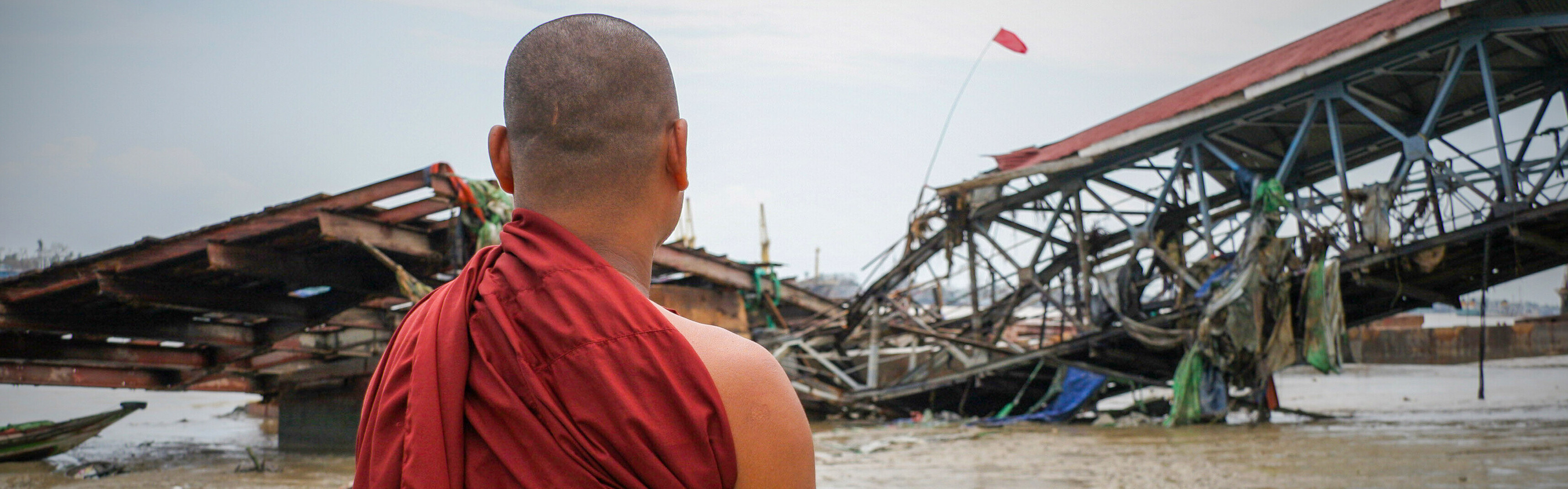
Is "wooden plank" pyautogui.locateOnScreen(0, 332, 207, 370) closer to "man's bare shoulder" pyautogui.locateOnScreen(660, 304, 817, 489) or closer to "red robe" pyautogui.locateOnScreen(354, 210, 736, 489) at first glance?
"red robe" pyautogui.locateOnScreen(354, 210, 736, 489)

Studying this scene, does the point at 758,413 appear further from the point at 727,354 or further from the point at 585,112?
the point at 585,112

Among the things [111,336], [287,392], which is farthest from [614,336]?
[287,392]

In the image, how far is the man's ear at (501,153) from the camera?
1.41 metres

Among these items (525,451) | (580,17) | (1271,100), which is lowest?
(525,451)

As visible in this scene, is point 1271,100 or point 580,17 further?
point 1271,100

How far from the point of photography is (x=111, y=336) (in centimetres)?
988

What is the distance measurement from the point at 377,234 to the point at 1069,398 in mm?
9381

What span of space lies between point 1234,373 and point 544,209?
12076mm

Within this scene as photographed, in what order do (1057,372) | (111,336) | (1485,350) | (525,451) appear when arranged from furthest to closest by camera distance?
(1485,350), (1057,372), (111,336), (525,451)

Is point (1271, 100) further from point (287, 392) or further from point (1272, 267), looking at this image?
point (287, 392)

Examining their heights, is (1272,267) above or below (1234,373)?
above

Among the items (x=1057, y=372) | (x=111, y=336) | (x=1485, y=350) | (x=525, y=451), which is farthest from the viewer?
(x=1485, y=350)

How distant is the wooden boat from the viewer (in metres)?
9.55

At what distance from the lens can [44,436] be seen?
986 centimetres
